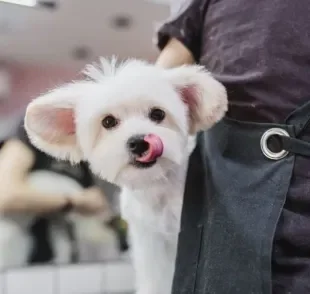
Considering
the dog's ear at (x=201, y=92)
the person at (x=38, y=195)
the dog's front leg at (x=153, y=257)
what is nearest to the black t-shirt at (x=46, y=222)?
the person at (x=38, y=195)

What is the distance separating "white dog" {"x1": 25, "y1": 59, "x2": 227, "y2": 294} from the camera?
44cm

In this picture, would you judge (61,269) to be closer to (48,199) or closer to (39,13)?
(48,199)

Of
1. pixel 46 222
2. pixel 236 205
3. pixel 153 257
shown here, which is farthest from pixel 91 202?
pixel 236 205

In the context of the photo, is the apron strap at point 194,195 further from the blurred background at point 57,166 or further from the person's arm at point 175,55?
the blurred background at point 57,166

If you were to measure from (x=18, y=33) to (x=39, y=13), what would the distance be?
0.18 feet

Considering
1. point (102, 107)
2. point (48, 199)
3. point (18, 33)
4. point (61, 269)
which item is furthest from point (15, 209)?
point (102, 107)

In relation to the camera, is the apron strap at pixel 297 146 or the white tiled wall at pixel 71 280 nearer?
the apron strap at pixel 297 146

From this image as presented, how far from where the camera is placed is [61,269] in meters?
0.94

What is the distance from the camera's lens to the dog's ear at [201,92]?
1.55 ft

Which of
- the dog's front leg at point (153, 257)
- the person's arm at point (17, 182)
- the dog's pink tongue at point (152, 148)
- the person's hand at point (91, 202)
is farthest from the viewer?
the person's hand at point (91, 202)

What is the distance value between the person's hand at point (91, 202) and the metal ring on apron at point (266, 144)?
1.70 ft

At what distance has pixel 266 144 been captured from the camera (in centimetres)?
49

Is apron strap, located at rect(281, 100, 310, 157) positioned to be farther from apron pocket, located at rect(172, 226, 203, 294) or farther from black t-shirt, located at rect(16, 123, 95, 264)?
black t-shirt, located at rect(16, 123, 95, 264)

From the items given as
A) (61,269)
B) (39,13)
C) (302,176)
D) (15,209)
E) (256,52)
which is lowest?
(61,269)
